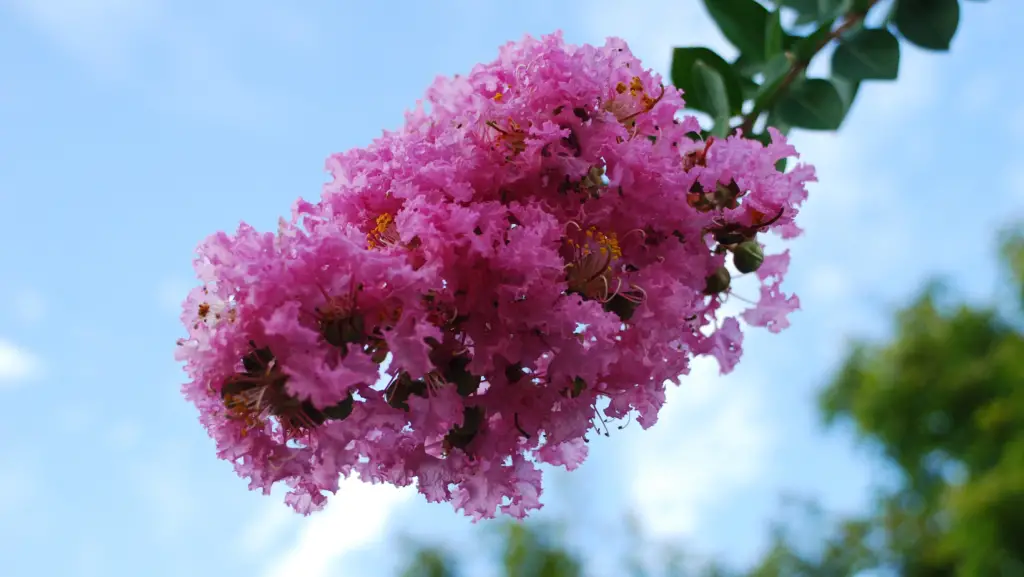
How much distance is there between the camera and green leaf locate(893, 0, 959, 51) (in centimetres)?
143

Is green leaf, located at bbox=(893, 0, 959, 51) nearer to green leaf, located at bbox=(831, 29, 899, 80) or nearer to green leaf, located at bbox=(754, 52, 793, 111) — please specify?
green leaf, located at bbox=(831, 29, 899, 80)

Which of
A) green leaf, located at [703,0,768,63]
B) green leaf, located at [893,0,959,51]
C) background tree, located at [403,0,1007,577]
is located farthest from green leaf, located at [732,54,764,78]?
background tree, located at [403,0,1007,577]

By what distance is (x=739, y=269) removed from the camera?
1.17 meters

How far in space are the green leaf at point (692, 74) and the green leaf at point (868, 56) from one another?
0.21 metres

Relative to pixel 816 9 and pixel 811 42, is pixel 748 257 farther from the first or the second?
pixel 816 9

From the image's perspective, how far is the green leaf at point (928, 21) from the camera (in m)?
1.43

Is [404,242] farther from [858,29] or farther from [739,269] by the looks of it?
[858,29]

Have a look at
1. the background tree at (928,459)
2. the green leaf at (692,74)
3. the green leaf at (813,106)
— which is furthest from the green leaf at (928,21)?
the background tree at (928,459)

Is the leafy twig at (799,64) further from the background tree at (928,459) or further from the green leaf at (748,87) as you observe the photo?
the background tree at (928,459)

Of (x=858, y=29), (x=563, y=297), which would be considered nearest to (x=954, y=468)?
(x=858, y=29)

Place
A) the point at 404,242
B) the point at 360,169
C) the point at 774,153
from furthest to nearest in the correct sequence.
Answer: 1. the point at 774,153
2. the point at 360,169
3. the point at 404,242

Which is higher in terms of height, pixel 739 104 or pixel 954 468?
pixel 954 468

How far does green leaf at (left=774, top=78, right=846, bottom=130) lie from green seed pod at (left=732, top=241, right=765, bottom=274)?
346 mm

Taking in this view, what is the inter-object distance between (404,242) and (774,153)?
0.51m
